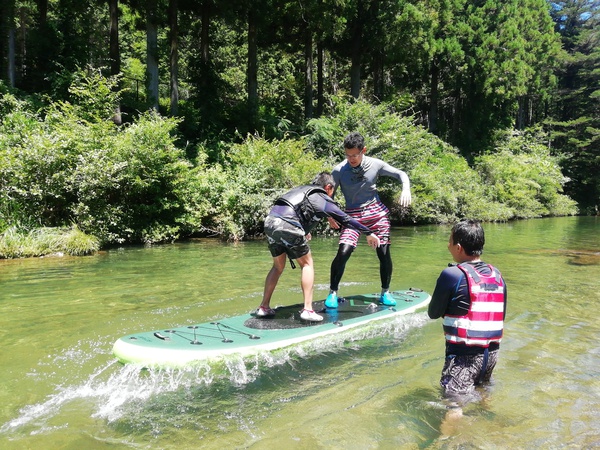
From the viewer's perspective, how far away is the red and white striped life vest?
3299 mm

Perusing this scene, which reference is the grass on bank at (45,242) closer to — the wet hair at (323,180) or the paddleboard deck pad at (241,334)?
the paddleboard deck pad at (241,334)

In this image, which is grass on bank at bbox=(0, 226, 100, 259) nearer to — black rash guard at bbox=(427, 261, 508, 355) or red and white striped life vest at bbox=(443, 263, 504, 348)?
black rash guard at bbox=(427, 261, 508, 355)

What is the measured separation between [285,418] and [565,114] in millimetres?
58412

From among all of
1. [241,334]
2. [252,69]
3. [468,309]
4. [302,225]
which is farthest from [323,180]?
[252,69]

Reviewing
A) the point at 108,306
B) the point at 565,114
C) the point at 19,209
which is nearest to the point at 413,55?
the point at 19,209

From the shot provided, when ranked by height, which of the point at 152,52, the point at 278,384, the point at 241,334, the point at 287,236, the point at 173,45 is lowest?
the point at 278,384

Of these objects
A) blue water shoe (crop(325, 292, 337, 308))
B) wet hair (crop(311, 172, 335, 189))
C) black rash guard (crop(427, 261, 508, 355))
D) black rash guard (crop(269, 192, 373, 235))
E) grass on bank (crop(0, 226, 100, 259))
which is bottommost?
blue water shoe (crop(325, 292, 337, 308))

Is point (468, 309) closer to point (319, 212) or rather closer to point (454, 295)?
point (454, 295)

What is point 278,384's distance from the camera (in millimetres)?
3959

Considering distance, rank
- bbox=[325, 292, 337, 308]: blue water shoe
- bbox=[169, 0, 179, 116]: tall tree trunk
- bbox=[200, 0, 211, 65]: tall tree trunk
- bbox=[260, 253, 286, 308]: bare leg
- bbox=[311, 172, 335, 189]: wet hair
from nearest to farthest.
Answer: bbox=[260, 253, 286, 308]: bare leg < bbox=[311, 172, 335, 189]: wet hair < bbox=[325, 292, 337, 308]: blue water shoe < bbox=[169, 0, 179, 116]: tall tree trunk < bbox=[200, 0, 211, 65]: tall tree trunk

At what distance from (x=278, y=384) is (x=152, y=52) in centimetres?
1982

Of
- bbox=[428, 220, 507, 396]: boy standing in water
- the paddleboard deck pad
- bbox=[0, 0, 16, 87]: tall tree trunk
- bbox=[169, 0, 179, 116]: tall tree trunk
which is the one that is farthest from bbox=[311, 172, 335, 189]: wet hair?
bbox=[0, 0, 16, 87]: tall tree trunk

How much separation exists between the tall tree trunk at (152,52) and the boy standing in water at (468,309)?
18.9 metres

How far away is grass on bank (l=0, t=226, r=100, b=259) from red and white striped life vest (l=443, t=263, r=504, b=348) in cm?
1053
